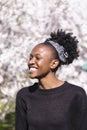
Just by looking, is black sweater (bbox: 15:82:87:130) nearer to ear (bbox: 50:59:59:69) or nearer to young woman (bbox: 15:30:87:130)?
young woman (bbox: 15:30:87:130)

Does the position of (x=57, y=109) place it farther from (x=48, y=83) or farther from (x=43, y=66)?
(x=43, y=66)

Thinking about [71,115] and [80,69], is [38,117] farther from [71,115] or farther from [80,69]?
[80,69]

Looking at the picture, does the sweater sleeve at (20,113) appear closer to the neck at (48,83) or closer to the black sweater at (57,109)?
the black sweater at (57,109)

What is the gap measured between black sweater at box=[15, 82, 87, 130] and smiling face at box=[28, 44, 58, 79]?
19 cm

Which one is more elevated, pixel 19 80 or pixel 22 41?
pixel 22 41

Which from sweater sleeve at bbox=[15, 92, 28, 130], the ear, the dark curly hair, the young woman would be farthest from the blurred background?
the ear

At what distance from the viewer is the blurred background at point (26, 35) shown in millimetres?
7781

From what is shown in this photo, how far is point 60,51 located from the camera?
4.79 metres

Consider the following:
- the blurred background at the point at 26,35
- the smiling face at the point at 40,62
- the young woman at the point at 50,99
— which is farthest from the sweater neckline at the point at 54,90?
the blurred background at the point at 26,35

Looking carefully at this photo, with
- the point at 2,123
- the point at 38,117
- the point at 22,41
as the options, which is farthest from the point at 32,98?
the point at 22,41

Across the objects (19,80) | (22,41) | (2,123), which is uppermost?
(22,41)

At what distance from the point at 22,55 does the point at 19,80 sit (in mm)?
447

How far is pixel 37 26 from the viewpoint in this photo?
8219 millimetres

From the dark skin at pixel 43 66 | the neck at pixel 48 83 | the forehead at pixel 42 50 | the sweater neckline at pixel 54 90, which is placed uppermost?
the forehead at pixel 42 50
